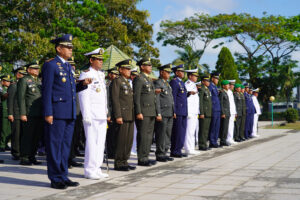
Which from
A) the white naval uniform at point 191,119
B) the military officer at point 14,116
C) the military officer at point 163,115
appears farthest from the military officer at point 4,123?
the white naval uniform at point 191,119

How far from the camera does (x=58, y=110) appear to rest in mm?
5730

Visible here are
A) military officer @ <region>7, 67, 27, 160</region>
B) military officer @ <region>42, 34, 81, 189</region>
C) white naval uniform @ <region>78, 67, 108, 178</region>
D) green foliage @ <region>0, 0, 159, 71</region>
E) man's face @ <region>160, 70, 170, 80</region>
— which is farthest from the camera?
green foliage @ <region>0, 0, 159, 71</region>

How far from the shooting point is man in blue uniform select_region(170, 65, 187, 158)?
9250mm

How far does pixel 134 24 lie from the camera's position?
34062 mm

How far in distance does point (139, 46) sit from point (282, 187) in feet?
98.9

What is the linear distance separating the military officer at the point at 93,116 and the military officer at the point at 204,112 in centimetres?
460

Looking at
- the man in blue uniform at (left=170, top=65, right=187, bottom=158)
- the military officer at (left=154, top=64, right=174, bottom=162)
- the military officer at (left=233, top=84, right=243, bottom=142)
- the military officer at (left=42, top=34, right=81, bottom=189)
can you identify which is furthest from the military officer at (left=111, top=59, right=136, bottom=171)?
the military officer at (left=233, top=84, right=243, bottom=142)

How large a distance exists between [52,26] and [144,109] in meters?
18.8

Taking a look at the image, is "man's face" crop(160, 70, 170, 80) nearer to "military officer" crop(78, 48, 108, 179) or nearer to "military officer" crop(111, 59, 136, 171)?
"military officer" crop(111, 59, 136, 171)

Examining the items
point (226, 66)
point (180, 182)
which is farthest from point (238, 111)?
point (226, 66)

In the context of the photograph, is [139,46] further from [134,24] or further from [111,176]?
[111,176]

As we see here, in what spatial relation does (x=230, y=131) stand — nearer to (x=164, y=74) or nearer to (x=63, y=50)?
(x=164, y=74)

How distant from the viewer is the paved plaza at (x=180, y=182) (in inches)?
200

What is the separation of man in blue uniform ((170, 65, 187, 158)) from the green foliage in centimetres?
1396
